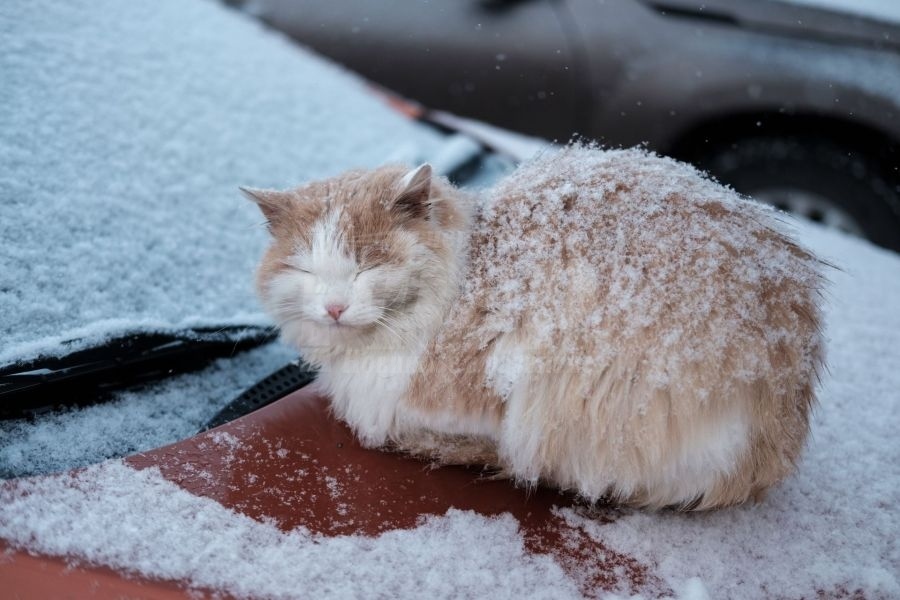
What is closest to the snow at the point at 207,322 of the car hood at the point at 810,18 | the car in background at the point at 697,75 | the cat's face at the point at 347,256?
the cat's face at the point at 347,256

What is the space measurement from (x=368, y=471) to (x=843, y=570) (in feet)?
2.55

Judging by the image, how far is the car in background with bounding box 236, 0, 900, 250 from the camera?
9.07 feet

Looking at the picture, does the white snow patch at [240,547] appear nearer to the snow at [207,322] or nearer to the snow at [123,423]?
the snow at [207,322]

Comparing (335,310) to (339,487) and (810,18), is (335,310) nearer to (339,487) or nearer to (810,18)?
(339,487)

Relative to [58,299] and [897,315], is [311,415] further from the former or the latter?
[897,315]

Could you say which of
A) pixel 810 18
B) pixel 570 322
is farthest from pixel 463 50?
pixel 570 322

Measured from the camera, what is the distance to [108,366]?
130 centimetres

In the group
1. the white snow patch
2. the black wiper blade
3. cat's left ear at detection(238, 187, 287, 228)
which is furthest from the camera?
cat's left ear at detection(238, 187, 287, 228)

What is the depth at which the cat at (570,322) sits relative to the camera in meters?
1.12

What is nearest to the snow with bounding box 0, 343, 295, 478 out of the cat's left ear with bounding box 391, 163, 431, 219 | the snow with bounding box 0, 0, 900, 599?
the snow with bounding box 0, 0, 900, 599

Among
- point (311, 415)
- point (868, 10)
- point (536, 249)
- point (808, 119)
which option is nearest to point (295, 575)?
point (311, 415)

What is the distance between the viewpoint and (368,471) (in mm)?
1218

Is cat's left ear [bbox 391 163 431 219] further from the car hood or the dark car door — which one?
the car hood

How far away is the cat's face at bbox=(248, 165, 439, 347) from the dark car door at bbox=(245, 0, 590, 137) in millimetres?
1986
